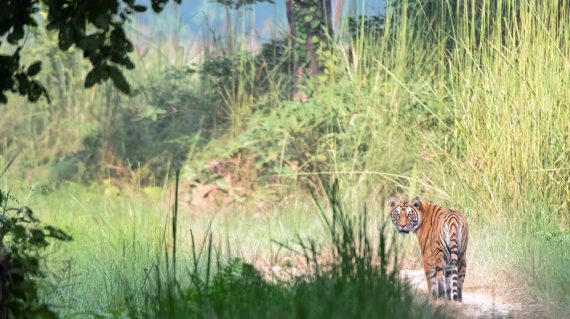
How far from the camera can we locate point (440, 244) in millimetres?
5109

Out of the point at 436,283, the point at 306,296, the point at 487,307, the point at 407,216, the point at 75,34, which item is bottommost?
the point at 487,307

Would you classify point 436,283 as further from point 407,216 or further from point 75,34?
point 75,34

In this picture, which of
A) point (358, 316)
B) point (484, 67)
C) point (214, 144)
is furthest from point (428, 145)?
point (358, 316)

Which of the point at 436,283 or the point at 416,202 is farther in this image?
the point at 416,202

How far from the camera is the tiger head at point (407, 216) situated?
211 inches

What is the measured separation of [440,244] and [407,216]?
0.33 meters

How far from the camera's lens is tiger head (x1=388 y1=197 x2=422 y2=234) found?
Answer: 536 centimetres

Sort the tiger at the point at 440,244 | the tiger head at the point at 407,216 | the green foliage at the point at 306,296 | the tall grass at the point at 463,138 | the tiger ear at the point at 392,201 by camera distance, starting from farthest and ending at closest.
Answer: the tall grass at the point at 463,138
the tiger head at the point at 407,216
the tiger ear at the point at 392,201
the tiger at the point at 440,244
the green foliage at the point at 306,296

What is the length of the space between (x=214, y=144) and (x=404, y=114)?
2.94m

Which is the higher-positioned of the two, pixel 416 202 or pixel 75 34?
pixel 75 34

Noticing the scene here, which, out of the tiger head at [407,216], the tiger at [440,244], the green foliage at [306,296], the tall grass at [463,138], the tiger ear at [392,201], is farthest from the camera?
the tall grass at [463,138]

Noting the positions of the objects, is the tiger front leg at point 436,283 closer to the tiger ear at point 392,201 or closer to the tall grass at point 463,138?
the tiger ear at point 392,201

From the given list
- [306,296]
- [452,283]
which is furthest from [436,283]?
[306,296]

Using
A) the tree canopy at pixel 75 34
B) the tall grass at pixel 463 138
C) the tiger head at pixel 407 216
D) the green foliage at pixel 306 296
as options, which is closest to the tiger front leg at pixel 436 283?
the tiger head at pixel 407 216
